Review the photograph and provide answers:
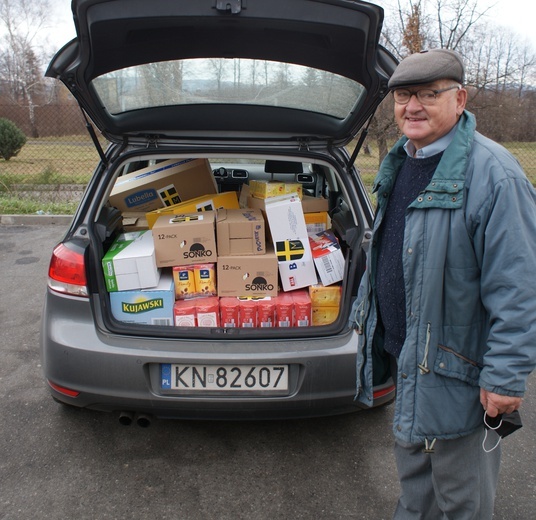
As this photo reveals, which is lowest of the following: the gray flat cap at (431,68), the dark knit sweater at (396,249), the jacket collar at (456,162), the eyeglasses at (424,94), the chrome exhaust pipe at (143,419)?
the chrome exhaust pipe at (143,419)

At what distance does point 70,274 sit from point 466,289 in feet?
5.60

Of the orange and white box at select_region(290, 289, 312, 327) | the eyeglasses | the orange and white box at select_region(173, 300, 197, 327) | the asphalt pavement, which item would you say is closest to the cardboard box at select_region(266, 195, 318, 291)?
the orange and white box at select_region(290, 289, 312, 327)

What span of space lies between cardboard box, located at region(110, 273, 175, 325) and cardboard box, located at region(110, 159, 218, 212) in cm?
83

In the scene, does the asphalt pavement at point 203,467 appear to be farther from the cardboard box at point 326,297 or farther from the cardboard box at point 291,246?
the cardboard box at point 291,246

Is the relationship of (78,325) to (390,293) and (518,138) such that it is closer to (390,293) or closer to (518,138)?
(390,293)

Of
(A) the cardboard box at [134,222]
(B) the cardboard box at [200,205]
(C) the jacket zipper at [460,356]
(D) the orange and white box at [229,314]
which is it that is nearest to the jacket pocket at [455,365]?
(C) the jacket zipper at [460,356]

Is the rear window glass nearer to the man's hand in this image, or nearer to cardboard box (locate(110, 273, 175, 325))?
cardboard box (locate(110, 273, 175, 325))

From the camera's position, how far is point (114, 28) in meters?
1.91

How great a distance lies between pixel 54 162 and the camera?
1266 cm

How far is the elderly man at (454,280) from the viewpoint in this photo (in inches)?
54.5

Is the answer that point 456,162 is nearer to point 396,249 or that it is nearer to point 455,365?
point 396,249

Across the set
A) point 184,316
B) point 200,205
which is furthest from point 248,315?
point 200,205

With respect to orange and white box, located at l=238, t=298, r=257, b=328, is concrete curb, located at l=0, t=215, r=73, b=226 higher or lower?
lower

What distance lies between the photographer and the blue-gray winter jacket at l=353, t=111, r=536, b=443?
1374 mm
